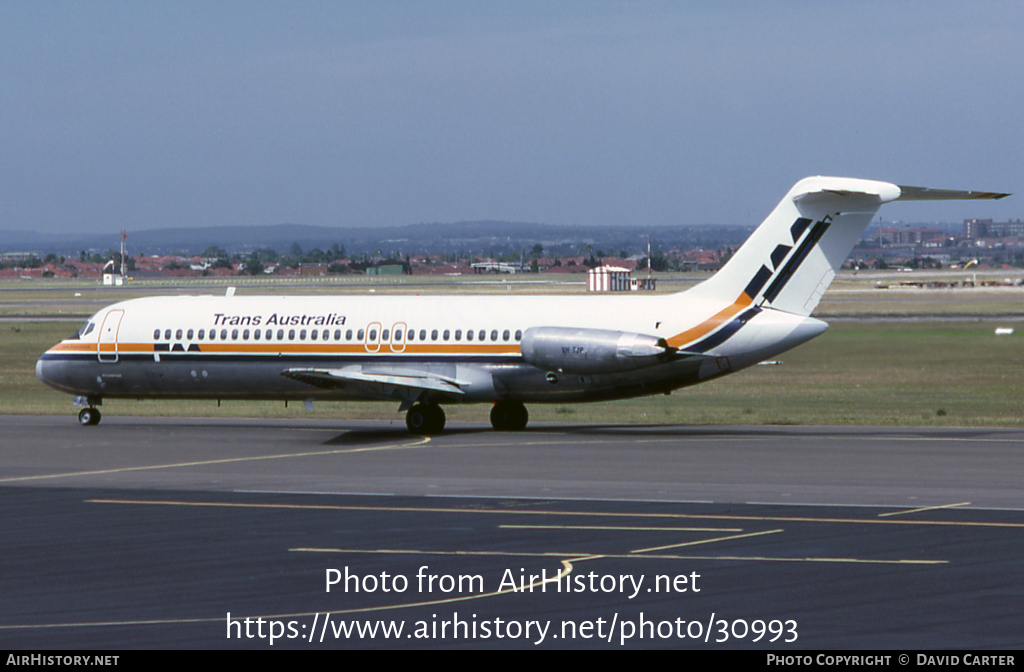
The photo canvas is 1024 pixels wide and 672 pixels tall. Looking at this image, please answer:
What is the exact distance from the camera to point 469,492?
24.4 m

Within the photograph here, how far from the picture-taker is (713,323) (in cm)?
3344

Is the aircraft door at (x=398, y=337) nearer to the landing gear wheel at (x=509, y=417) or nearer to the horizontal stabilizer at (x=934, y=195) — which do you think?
the landing gear wheel at (x=509, y=417)

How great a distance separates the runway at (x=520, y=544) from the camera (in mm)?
13664

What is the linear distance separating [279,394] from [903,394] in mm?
23142

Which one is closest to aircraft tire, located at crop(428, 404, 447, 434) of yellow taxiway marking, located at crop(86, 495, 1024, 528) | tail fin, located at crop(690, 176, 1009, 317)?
tail fin, located at crop(690, 176, 1009, 317)

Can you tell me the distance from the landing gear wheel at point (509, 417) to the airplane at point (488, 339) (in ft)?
0.12

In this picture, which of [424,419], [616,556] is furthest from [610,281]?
[616,556]

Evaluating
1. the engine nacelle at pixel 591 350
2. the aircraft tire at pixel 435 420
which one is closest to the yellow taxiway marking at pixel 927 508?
the engine nacelle at pixel 591 350

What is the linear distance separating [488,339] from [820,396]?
17599 millimetres

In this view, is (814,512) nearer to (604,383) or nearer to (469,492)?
(469,492)

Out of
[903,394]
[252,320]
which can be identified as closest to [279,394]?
[252,320]

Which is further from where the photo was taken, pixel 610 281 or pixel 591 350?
pixel 610 281

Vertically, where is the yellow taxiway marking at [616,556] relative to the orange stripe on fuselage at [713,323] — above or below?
below

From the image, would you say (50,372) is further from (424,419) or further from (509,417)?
(509,417)
